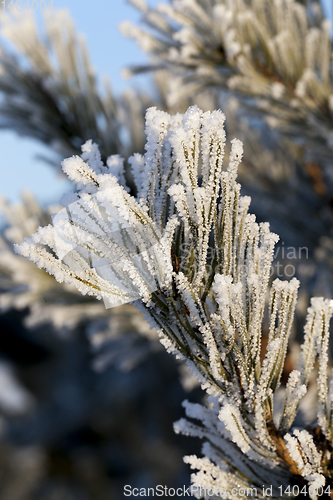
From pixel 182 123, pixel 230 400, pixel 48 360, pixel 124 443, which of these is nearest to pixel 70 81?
pixel 182 123

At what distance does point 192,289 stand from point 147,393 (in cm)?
311

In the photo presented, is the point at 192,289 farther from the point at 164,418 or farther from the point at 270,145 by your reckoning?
the point at 164,418

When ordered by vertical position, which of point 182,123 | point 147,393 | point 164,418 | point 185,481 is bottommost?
point 185,481

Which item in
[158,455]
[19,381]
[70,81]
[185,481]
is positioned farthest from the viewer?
[19,381]

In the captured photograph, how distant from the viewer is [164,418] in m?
2.99

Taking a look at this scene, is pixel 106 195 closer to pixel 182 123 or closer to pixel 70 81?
pixel 182 123

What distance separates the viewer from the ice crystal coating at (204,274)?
25 cm

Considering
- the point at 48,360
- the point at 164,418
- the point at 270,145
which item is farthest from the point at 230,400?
the point at 48,360

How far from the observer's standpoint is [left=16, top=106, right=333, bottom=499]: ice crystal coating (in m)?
0.25

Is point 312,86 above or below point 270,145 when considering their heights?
below

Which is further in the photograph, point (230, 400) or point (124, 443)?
point (124, 443)

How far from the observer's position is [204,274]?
296mm

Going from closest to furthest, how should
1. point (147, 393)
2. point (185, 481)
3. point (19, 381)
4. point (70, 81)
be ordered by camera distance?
point (70, 81) → point (185, 481) → point (147, 393) → point (19, 381)

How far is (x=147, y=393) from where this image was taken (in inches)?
123
